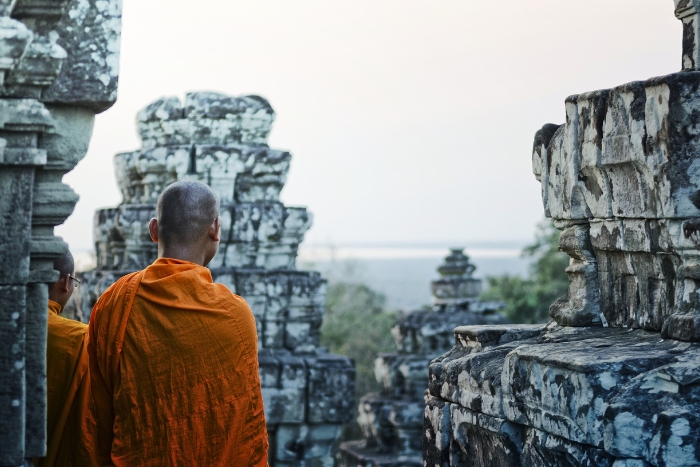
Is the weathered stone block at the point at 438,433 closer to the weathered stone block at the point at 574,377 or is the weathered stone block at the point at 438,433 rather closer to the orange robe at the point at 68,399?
the weathered stone block at the point at 574,377

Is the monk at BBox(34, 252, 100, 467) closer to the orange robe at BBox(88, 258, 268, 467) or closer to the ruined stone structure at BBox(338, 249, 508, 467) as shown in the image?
the orange robe at BBox(88, 258, 268, 467)

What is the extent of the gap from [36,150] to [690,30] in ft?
6.75

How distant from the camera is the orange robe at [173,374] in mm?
3240

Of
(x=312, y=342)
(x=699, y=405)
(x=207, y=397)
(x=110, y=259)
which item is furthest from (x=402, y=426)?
(x=699, y=405)

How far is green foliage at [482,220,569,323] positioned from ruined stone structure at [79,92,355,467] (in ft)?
34.3

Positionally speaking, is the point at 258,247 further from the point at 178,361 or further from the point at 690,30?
the point at 690,30

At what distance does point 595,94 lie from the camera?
320 centimetres

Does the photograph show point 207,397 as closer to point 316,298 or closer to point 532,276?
point 316,298

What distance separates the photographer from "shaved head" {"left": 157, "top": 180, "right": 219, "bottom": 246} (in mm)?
3301

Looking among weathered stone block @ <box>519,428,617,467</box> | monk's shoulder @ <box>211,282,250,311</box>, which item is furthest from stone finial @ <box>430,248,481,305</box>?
weathered stone block @ <box>519,428,617,467</box>

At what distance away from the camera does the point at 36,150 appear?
288 cm

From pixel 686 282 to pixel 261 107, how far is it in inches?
205

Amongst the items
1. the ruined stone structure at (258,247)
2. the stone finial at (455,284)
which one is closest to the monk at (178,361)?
the ruined stone structure at (258,247)

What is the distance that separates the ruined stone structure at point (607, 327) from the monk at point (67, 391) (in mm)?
1242
